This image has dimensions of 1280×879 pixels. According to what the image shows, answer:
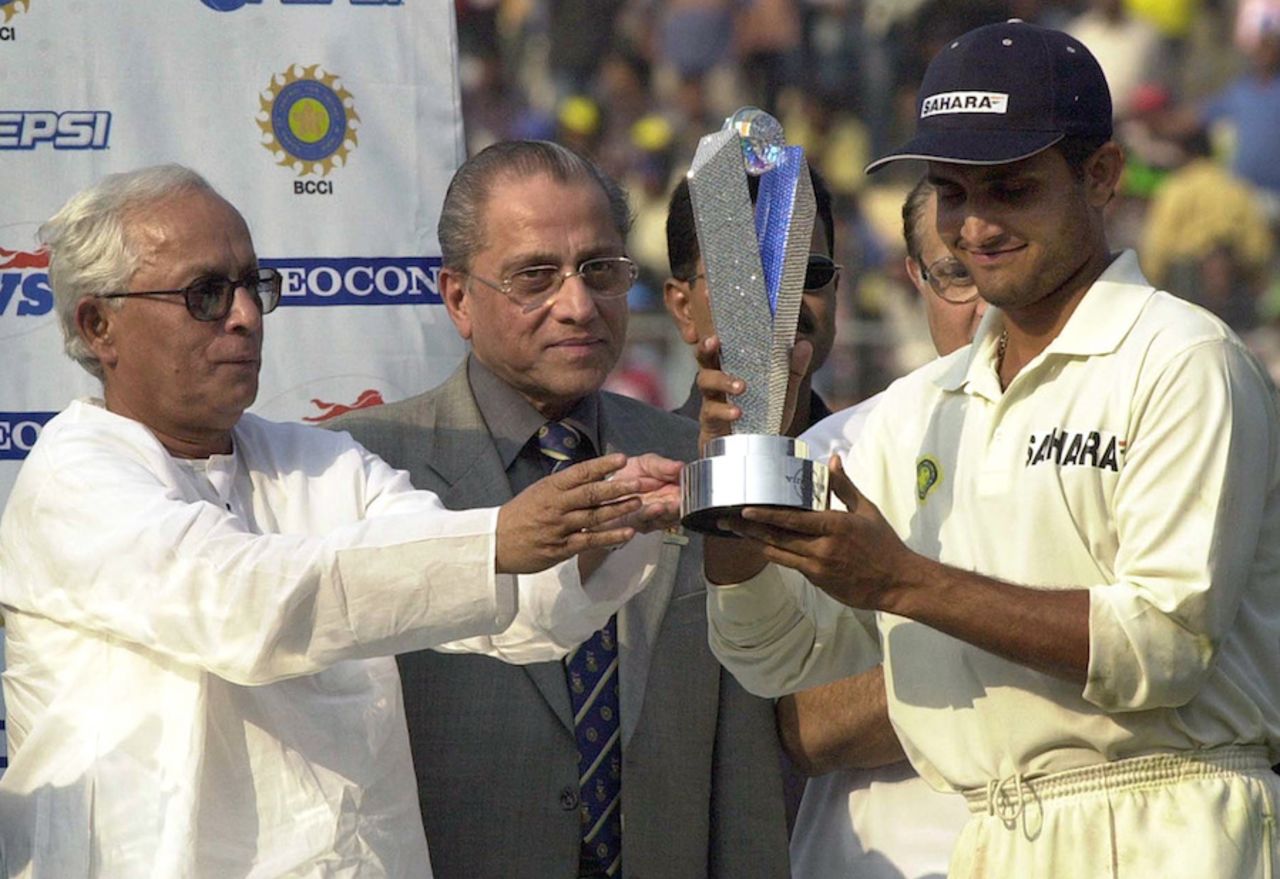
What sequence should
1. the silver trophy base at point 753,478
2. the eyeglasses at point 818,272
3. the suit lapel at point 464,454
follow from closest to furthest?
the silver trophy base at point 753,478
the suit lapel at point 464,454
the eyeglasses at point 818,272

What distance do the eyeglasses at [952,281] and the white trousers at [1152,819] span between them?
1.65 m

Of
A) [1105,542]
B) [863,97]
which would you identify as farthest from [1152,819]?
[863,97]

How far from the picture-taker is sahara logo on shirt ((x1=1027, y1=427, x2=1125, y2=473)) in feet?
10.5

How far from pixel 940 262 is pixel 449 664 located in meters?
1.43

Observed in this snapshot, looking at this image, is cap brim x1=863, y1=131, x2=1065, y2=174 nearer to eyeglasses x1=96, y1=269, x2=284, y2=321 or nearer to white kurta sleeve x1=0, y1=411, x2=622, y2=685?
white kurta sleeve x1=0, y1=411, x2=622, y2=685

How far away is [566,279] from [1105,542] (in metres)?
1.46

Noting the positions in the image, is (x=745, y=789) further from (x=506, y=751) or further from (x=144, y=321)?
(x=144, y=321)

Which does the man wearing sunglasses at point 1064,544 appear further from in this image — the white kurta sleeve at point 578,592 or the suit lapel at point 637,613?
the suit lapel at point 637,613

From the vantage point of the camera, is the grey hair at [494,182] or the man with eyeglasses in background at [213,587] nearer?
the man with eyeglasses in background at [213,587]

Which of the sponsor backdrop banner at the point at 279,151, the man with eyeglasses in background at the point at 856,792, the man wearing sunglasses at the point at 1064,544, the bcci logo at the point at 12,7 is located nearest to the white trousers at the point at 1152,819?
the man wearing sunglasses at the point at 1064,544

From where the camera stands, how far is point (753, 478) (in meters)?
3.03

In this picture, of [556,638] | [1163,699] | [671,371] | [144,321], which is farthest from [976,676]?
[671,371]

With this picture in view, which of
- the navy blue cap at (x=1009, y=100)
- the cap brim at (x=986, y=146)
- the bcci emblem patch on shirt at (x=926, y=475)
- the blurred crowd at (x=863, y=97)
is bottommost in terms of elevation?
the bcci emblem patch on shirt at (x=926, y=475)

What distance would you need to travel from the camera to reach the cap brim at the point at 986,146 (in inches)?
128
